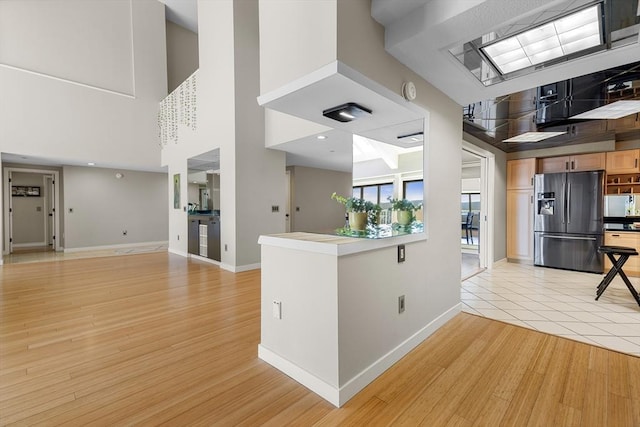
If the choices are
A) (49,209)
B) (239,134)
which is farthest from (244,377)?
(49,209)

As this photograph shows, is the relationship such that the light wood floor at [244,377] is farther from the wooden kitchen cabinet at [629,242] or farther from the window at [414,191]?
the wooden kitchen cabinet at [629,242]

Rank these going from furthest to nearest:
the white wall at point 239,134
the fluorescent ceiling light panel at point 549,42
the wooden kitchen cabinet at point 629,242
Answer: the white wall at point 239,134, the wooden kitchen cabinet at point 629,242, the fluorescent ceiling light panel at point 549,42

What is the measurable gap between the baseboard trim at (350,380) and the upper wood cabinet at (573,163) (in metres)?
5.05

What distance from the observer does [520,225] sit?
5727mm

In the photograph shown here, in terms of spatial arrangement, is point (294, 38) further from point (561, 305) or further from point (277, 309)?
point (561, 305)

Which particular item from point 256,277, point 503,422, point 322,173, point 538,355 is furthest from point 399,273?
point 256,277

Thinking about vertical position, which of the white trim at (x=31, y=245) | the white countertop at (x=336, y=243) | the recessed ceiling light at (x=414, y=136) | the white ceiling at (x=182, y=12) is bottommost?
the white trim at (x=31, y=245)

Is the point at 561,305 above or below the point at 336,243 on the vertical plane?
below

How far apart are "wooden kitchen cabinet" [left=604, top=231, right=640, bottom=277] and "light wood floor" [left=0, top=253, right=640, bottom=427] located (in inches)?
142

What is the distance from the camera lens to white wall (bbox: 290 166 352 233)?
2465 millimetres

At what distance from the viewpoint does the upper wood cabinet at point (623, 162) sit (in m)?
4.62

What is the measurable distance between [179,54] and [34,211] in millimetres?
6499

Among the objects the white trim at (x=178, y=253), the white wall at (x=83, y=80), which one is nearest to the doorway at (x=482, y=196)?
the white trim at (x=178, y=253)

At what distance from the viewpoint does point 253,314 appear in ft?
9.95
